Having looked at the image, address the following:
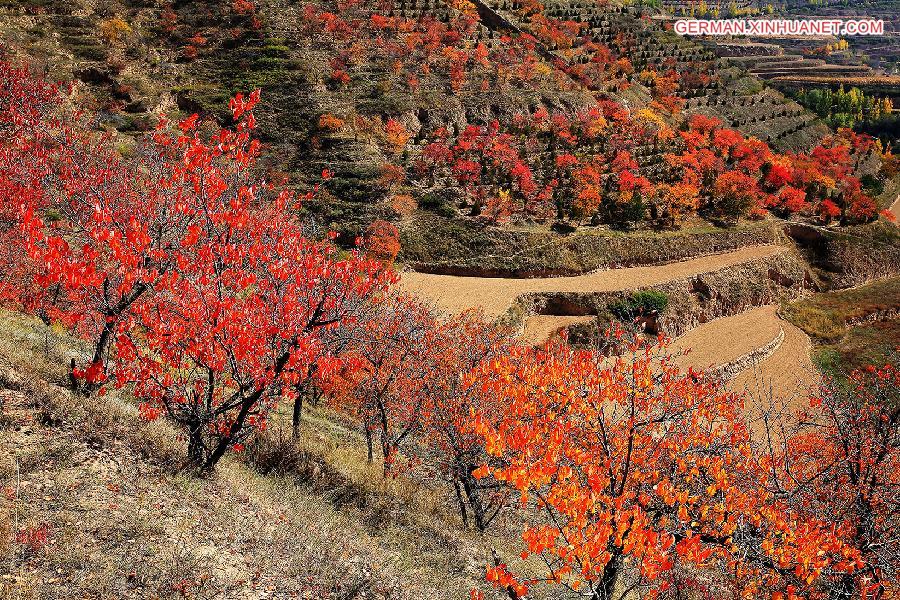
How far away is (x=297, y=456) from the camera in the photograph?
14.0 m

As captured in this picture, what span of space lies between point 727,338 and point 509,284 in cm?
1622

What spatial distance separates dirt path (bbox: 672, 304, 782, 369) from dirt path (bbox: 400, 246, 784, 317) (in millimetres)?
4363

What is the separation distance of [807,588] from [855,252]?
55158 millimetres

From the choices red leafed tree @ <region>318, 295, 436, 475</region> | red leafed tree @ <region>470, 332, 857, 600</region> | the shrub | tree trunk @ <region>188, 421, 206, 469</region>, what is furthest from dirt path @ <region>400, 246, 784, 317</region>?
tree trunk @ <region>188, 421, 206, 469</region>

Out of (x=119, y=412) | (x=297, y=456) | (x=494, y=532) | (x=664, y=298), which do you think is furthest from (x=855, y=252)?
(x=119, y=412)

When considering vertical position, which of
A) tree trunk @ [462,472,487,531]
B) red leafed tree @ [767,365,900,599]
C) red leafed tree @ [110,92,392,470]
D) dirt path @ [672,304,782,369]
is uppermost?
red leafed tree @ [110,92,392,470]

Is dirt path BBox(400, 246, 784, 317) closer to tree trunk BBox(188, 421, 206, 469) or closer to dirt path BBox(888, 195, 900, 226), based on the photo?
tree trunk BBox(188, 421, 206, 469)

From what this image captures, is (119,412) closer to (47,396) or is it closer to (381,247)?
(47,396)

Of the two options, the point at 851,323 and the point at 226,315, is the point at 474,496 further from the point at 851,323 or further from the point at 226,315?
the point at 851,323

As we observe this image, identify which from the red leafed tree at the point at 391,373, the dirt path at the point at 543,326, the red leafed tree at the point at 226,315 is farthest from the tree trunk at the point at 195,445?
the dirt path at the point at 543,326

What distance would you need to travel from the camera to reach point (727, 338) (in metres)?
37.4

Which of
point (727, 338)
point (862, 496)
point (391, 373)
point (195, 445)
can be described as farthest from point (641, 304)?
point (195, 445)

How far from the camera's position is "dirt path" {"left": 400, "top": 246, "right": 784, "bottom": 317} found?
34031 millimetres

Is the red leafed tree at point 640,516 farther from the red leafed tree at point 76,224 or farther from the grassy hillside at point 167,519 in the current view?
the red leafed tree at point 76,224
